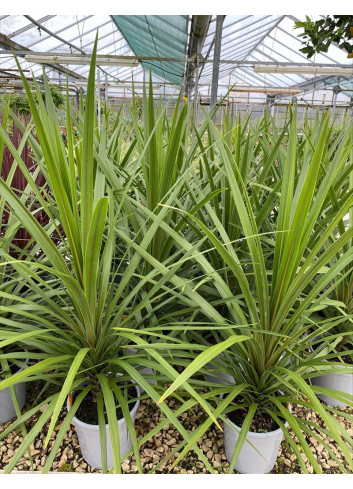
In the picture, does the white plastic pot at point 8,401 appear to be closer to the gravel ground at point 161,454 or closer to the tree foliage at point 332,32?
the gravel ground at point 161,454

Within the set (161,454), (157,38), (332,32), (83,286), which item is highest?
(157,38)

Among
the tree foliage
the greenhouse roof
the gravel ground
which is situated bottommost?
the gravel ground

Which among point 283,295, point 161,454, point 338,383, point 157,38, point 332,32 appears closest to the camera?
point 283,295

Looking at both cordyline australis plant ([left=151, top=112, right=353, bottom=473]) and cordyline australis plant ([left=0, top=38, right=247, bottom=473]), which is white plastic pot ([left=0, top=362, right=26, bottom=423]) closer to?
cordyline australis plant ([left=0, top=38, right=247, bottom=473])

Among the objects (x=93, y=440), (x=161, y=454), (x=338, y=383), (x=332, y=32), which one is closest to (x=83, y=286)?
(x=93, y=440)

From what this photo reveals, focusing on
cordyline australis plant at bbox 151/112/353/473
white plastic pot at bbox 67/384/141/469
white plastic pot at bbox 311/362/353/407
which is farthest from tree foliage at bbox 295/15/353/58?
white plastic pot at bbox 67/384/141/469

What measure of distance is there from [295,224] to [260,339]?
227mm

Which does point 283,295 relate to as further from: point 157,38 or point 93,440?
point 157,38

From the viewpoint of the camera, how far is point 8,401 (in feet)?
2.60

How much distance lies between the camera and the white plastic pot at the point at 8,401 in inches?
30.9

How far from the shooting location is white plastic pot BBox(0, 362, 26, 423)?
2.57 ft

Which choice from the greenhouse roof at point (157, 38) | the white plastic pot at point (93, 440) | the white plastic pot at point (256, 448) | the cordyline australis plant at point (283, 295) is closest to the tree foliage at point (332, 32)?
the cordyline australis plant at point (283, 295)
